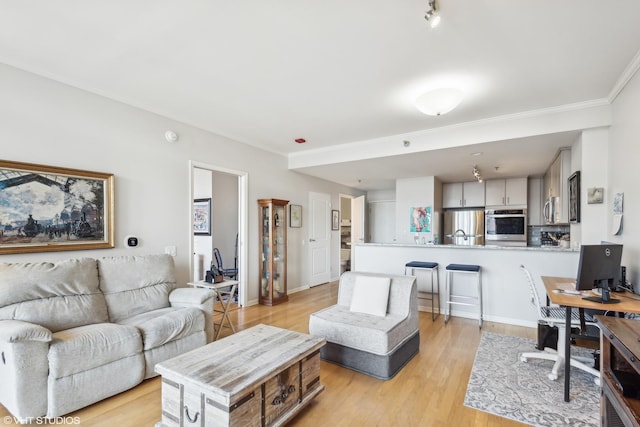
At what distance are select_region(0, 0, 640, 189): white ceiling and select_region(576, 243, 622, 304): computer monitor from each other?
4.96ft

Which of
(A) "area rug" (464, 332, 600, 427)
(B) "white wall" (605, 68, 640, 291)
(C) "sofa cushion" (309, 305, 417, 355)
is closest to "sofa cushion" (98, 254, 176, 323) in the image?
(C) "sofa cushion" (309, 305, 417, 355)

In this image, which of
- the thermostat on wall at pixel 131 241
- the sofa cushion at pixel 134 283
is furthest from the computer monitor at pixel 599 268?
the thermostat on wall at pixel 131 241

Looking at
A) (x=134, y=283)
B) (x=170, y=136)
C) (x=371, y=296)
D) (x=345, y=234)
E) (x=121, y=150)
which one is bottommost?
(x=371, y=296)

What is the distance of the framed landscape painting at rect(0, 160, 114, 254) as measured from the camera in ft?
8.24

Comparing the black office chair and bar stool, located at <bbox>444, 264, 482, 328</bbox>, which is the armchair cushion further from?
bar stool, located at <bbox>444, 264, 482, 328</bbox>

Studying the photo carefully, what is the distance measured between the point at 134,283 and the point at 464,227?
6197mm

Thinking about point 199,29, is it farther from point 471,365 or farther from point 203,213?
point 203,213

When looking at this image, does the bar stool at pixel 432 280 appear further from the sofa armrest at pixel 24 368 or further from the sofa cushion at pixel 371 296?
the sofa armrest at pixel 24 368

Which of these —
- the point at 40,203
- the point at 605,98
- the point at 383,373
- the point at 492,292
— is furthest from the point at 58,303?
the point at 605,98

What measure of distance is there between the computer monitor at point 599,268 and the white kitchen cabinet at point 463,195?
14.6ft

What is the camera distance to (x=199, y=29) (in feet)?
6.83

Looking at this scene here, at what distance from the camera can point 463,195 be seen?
268 inches

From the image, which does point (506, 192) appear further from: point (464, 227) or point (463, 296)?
point (463, 296)

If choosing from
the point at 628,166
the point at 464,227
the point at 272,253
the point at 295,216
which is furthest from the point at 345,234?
the point at 628,166
